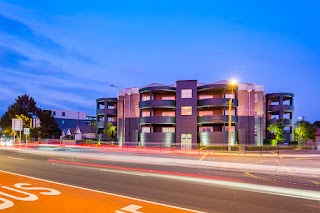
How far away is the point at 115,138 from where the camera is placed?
6850 cm

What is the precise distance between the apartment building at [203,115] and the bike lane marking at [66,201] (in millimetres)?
41064

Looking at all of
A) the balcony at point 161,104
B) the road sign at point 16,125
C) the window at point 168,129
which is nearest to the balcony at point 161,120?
the window at point 168,129

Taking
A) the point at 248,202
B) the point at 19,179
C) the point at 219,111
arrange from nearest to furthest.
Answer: the point at 248,202 → the point at 19,179 → the point at 219,111

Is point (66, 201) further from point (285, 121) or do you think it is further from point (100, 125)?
point (100, 125)

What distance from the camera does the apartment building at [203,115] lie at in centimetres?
5231

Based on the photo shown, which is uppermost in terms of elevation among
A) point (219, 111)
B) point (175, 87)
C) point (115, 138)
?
point (175, 87)

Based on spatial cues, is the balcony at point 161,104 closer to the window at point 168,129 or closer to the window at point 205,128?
the window at point 168,129

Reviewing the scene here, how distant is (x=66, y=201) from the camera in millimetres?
8812

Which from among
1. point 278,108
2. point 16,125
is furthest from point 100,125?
point 278,108

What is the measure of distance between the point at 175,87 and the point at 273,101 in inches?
1092

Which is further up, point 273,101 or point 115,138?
point 273,101

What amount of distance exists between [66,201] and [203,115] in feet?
154

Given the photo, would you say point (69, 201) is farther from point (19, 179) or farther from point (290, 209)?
point (290, 209)

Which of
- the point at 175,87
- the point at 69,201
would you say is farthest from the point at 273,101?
the point at 69,201
